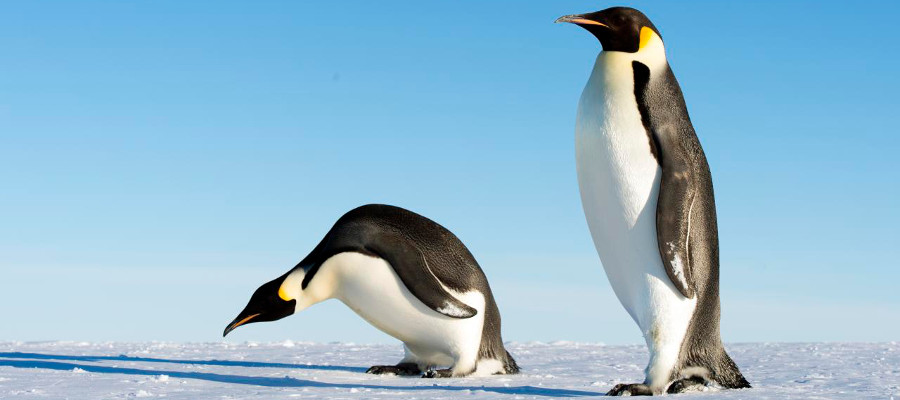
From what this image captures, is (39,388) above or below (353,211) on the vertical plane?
below

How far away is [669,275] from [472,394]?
47.4 inches

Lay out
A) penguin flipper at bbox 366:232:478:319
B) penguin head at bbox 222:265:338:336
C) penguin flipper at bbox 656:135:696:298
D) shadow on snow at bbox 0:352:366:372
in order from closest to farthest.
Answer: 1. penguin flipper at bbox 656:135:696:298
2. penguin flipper at bbox 366:232:478:319
3. penguin head at bbox 222:265:338:336
4. shadow on snow at bbox 0:352:366:372

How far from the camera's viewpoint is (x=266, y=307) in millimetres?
6402

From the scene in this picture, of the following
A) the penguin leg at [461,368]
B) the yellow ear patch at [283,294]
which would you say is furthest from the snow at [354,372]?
the yellow ear patch at [283,294]

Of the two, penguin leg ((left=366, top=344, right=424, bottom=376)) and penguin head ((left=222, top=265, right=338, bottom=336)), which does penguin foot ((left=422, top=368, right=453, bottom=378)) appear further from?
penguin head ((left=222, top=265, right=338, bottom=336))

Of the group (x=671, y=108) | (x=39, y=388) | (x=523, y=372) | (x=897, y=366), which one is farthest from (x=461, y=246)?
(x=897, y=366)

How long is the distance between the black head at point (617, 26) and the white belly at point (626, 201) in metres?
0.07

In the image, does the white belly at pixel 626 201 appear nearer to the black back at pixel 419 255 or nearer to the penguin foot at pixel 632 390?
Answer: the penguin foot at pixel 632 390

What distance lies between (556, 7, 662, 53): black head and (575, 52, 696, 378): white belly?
7cm

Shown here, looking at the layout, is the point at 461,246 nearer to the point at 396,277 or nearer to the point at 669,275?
the point at 396,277

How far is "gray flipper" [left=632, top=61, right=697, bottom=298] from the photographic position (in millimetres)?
4602

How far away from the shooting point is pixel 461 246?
6.40 m

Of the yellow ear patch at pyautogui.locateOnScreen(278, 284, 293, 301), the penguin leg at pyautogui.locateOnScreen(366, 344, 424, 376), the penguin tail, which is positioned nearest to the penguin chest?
the penguin tail

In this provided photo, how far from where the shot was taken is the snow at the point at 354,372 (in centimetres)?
505
